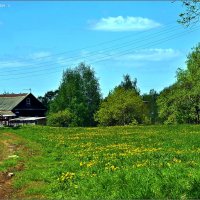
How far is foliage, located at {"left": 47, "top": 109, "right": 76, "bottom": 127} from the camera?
10112 cm

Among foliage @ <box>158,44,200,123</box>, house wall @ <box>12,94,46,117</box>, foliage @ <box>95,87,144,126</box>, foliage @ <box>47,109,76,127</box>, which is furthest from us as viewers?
house wall @ <box>12,94,46,117</box>

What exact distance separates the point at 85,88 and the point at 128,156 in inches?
4086

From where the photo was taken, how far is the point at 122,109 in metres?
92.9

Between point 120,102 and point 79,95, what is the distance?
78.3ft

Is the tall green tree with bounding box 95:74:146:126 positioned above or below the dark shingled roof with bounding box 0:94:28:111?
below

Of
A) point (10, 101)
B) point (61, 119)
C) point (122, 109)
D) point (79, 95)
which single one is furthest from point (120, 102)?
point (10, 101)

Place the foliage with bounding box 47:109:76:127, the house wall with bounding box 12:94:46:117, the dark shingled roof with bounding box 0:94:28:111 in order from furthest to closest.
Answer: the house wall with bounding box 12:94:46:117
the dark shingled roof with bounding box 0:94:28:111
the foliage with bounding box 47:109:76:127

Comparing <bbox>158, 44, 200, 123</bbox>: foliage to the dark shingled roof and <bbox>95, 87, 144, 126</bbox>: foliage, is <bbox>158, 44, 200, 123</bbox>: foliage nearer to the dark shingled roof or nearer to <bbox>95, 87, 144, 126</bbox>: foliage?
<bbox>95, 87, 144, 126</bbox>: foliage

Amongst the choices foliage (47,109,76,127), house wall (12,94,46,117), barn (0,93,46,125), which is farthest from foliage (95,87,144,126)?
house wall (12,94,46,117)

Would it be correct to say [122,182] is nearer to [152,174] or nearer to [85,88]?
[152,174]

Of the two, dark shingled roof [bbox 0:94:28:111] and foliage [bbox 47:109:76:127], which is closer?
foliage [bbox 47:109:76:127]

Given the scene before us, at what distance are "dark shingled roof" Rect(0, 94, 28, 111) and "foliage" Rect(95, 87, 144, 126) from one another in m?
23.1

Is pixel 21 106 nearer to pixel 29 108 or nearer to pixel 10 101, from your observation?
pixel 29 108

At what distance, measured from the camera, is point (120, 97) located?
3679 inches
